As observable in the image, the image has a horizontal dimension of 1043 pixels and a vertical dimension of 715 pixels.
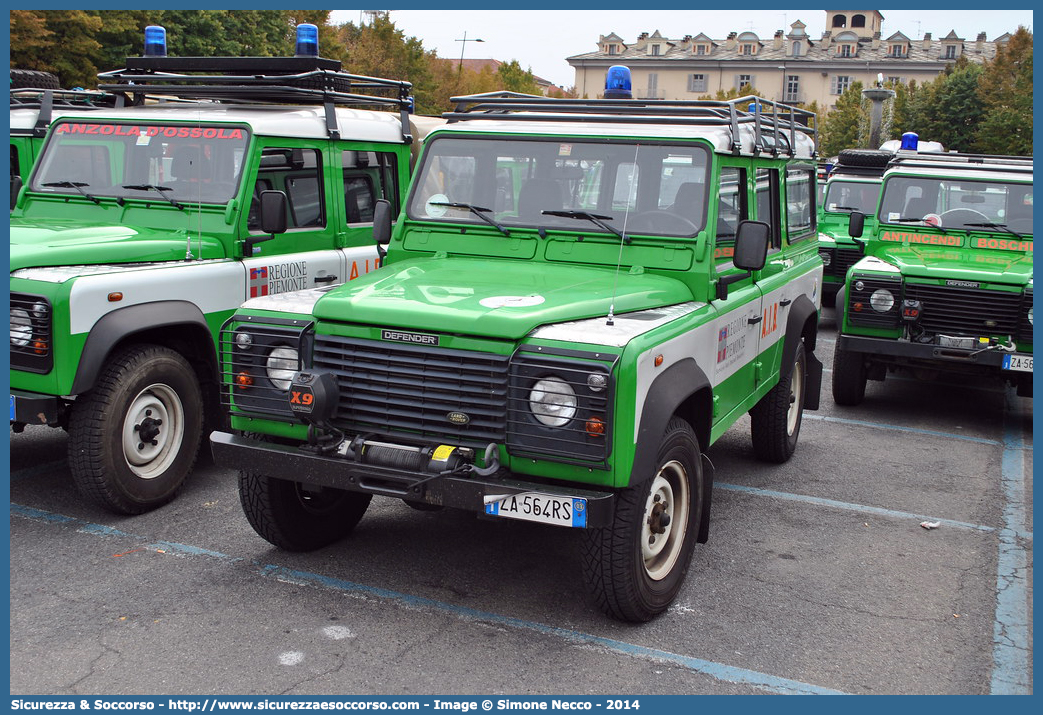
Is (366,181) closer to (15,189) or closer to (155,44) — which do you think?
(155,44)

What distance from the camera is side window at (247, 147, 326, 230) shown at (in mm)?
6715

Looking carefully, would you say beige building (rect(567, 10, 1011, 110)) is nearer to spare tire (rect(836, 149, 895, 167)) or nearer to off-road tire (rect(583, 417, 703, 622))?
spare tire (rect(836, 149, 895, 167))

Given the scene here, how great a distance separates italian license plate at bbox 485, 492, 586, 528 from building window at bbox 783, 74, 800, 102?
95173 mm

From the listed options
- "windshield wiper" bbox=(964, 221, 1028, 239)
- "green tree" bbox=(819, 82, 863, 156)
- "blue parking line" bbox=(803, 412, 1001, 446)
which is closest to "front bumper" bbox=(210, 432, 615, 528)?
"blue parking line" bbox=(803, 412, 1001, 446)

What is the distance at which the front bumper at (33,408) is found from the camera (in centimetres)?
539

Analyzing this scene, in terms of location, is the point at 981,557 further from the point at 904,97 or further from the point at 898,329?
the point at 904,97

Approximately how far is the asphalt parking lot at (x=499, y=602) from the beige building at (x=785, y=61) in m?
88.0

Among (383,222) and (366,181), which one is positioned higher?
(366,181)

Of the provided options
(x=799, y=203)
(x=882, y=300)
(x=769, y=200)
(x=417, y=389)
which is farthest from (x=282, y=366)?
(x=882, y=300)

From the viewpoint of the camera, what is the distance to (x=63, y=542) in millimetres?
5441

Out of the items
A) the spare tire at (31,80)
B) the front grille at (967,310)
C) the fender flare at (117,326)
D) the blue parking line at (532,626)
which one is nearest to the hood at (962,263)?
the front grille at (967,310)

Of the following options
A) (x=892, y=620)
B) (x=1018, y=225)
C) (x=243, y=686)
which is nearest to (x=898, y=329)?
(x=1018, y=225)

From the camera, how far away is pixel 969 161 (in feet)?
34.3

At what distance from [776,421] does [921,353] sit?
2203 millimetres
